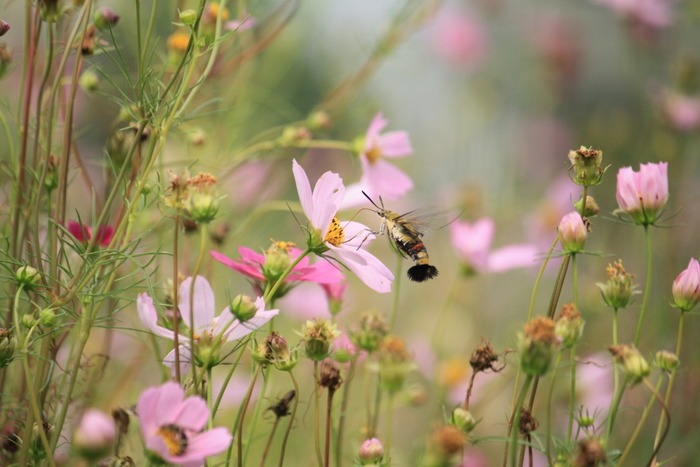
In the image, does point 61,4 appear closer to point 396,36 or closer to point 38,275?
point 38,275

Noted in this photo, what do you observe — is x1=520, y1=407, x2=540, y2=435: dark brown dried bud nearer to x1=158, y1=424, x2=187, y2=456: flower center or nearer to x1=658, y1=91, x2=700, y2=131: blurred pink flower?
x1=158, y1=424, x2=187, y2=456: flower center

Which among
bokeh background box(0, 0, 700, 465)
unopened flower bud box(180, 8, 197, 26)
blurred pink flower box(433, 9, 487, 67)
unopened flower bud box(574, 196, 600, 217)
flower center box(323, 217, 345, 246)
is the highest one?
blurred pink flower box(433, 9, 487, 67)

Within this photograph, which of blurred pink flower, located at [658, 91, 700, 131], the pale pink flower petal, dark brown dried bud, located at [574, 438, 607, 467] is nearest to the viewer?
dark brown dried bud, located at [574, 438, 607, 467]

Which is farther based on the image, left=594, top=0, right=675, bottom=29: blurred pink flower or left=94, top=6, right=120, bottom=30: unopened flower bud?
left=594, top=0, right=675, bottom=29: blurred pink flower

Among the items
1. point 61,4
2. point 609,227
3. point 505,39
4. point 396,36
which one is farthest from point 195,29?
point 505,39

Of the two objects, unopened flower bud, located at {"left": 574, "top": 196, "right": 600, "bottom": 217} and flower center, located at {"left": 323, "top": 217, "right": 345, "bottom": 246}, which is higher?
unopened flower bud, located at {"left": 574, "top": 196, "right": 600, "bottom": 217}

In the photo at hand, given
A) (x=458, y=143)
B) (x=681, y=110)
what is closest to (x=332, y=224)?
(x=681, y=110)

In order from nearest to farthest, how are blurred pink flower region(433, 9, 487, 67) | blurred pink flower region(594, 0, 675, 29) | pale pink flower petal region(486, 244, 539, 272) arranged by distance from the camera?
pale pink flower petal region(486, 244, 539, 272) < blurred pink flower region(594, 0, 675, 29) < blurred pink flower region(433, 9, 487, 67)

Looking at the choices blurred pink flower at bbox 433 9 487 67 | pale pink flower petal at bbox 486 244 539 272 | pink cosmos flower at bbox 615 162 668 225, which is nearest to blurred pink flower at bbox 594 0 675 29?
blurred pink flower at bbox 433 9 487 67
